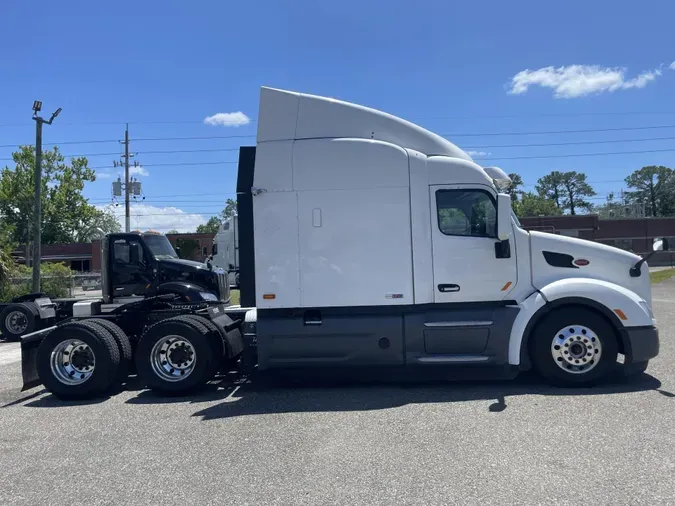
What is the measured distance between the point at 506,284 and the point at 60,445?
17.5ft

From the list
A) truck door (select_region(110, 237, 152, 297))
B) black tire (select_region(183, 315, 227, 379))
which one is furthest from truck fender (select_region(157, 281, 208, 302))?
black tire (select_region(183, 315, 227, 379))

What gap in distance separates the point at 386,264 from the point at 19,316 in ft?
35.2

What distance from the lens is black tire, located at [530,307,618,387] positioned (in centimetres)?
660

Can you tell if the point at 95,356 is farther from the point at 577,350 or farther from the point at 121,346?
the point at 577,350

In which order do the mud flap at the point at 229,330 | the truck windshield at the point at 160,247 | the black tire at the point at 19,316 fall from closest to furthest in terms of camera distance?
the mud flap at the point at 229,330
the truck windshield at the point at 160,247
the black tire at the point at 19,316

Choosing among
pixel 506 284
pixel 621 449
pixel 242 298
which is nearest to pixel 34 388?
pixel 242 298

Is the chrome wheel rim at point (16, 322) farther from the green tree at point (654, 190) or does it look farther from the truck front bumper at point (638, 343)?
the green tree at point (654, 190)

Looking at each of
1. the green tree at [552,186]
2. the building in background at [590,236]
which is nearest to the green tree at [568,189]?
the green tree at [552,186]

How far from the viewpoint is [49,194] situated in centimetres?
5750

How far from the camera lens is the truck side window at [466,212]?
6863 mm

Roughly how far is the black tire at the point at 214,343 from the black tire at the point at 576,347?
4047 millimetres

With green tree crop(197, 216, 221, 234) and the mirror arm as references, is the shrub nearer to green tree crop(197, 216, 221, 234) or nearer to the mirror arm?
the mirror arm

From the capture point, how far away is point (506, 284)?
22.5ft

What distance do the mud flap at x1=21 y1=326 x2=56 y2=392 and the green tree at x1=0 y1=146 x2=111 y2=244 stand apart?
54269 mm
